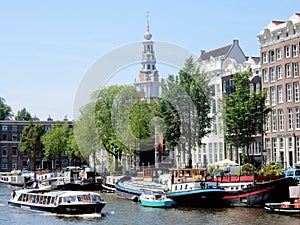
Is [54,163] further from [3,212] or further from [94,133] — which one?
[3,212]

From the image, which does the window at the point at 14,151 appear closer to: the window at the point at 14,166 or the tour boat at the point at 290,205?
the window at the point at 14,166

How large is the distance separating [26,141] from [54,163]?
52.5 feet

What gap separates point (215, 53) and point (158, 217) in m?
58.0

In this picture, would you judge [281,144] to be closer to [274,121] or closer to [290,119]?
[274,121]

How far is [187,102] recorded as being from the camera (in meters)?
81.8

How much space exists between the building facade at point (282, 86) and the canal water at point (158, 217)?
24122mm

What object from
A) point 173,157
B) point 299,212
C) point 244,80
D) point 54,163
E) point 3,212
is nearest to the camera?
point 299,212

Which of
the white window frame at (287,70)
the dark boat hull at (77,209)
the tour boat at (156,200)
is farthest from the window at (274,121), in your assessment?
the dark boat hull at (77,209)

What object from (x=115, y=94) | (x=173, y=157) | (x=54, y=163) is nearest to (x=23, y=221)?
(x=115, y=94)

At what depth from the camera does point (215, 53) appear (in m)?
108

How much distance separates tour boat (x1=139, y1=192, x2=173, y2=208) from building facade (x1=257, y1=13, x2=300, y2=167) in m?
22.6

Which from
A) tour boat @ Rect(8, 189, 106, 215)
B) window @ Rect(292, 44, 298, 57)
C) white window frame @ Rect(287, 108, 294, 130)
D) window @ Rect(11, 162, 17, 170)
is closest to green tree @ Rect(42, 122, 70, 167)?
window @ Rect(11, 162, 17, 170)

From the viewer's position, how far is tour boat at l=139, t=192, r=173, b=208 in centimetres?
6062

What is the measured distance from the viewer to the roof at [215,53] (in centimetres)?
10438
